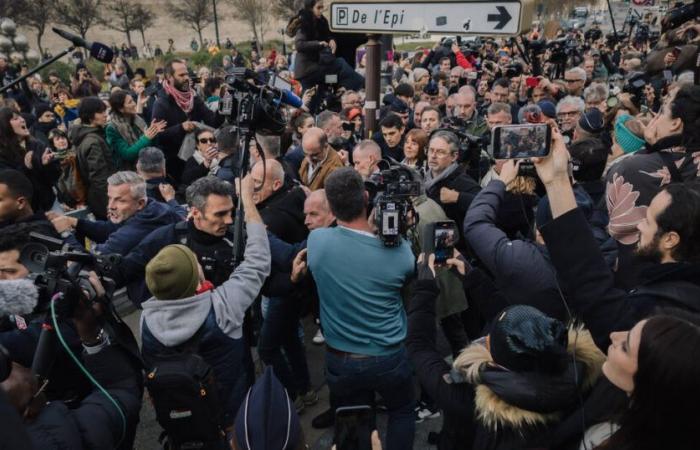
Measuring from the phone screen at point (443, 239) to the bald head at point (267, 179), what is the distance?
57.0 inches

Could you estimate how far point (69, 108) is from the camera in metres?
8.86

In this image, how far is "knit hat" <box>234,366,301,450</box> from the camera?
1.54 m

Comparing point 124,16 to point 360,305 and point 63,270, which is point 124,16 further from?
point 360,305

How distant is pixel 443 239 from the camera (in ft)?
7.27

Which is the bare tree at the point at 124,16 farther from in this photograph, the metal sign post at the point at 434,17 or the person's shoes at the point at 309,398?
the person's shoes at the point at 309,398

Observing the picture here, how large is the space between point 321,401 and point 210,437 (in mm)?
1610

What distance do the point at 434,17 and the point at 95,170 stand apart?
3.30 m

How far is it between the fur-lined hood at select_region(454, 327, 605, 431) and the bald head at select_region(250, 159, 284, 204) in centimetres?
209

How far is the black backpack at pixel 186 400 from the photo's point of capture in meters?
1.97

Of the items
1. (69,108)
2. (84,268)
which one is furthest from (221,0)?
(84,268)

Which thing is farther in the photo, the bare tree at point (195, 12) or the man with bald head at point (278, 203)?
the bare tree at point (195, 12)

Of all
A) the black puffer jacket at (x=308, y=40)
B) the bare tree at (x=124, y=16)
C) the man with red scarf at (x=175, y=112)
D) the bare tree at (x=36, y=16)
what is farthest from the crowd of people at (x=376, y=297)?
the bare tree at (x=124, y=16)

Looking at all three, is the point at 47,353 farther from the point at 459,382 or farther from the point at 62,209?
the point at 62,209

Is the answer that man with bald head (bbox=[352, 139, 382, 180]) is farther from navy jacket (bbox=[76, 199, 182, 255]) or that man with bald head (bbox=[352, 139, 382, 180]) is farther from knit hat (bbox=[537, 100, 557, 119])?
knit hat (bbox=[537, 100, 557, 119])
